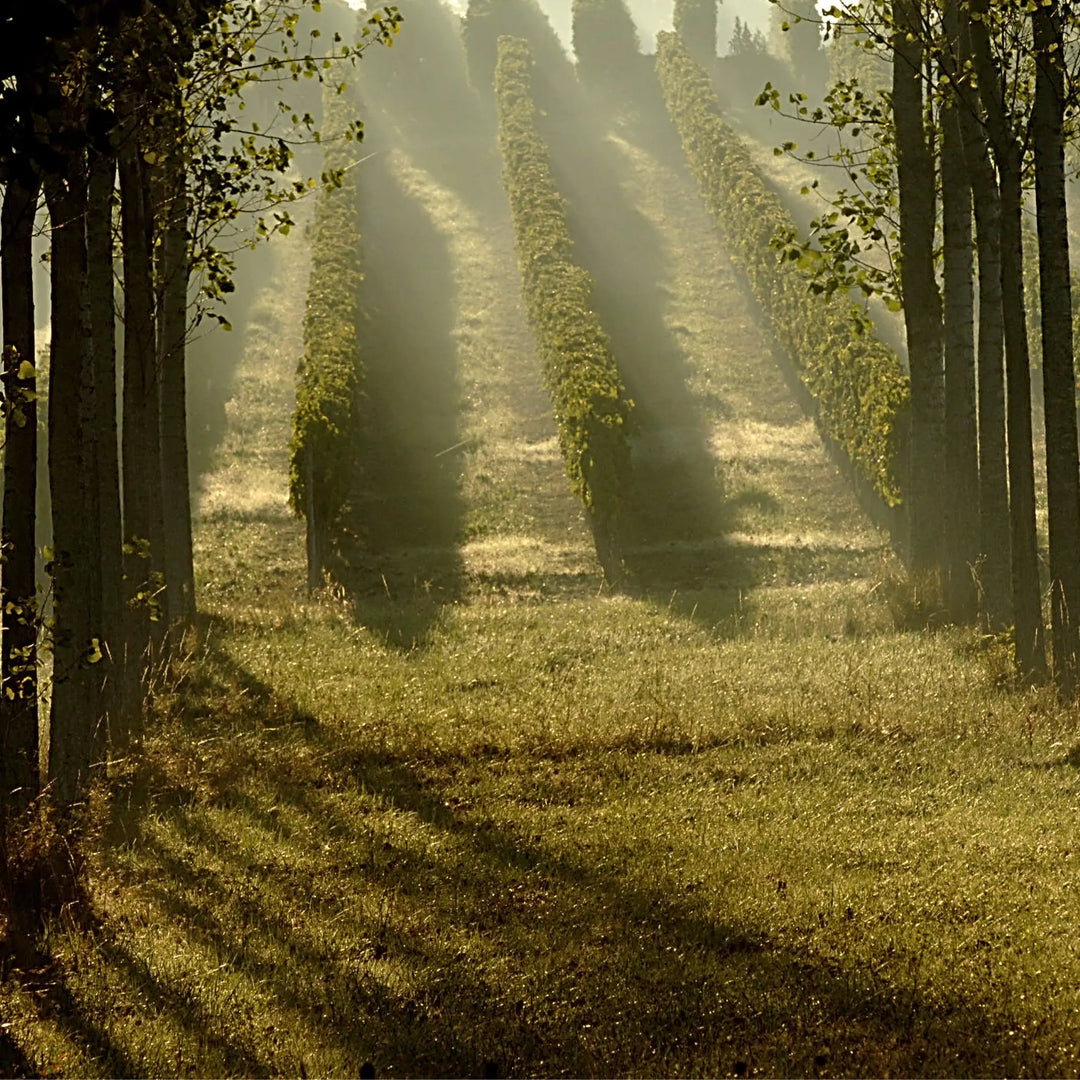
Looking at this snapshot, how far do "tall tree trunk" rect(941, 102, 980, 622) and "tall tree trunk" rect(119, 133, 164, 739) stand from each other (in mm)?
8782

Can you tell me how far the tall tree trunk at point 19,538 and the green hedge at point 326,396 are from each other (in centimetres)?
1026

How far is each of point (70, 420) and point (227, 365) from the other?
31385mm

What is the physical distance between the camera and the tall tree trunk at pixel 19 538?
760 centimetres

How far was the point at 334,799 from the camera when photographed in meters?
9.61

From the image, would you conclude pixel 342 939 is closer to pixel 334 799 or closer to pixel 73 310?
pixel 334 799

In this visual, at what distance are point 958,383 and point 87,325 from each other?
10.4 meters

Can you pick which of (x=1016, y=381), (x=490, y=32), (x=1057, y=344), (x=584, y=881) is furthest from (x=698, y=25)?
(x=584, y=881)

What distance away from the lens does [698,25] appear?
242ft

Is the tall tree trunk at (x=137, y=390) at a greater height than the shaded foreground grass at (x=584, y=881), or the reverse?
the tall tree trunk at (x=137, y=390)

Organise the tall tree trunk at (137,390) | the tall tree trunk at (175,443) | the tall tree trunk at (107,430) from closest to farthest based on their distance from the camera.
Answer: the tall tree trunk at (107,430), the tall tree trunk at (137,390), the tall tree trunk at (175,443)

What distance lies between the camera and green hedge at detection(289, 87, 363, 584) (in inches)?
942

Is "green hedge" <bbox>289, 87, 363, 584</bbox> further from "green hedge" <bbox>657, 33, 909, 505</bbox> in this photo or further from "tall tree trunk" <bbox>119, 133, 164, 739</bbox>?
"green hedge" <bbox>657, 33, 909, 505</bbox>

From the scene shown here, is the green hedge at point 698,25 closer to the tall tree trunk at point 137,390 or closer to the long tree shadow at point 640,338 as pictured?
the long tree shadow at point 640,338

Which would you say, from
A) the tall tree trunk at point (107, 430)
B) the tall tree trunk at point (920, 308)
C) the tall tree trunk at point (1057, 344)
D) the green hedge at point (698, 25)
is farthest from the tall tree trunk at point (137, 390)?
the green hedge at point (698, 25)
